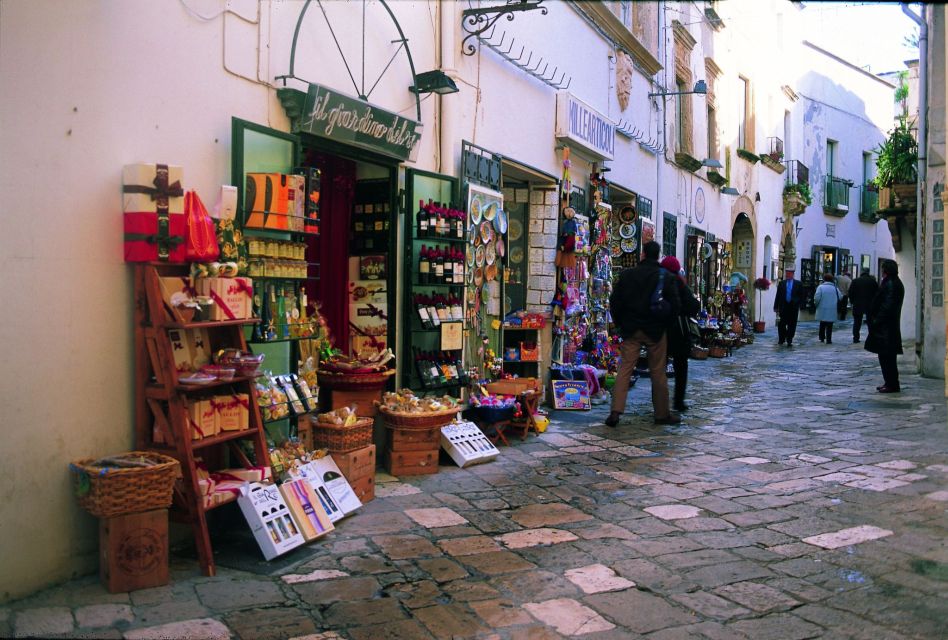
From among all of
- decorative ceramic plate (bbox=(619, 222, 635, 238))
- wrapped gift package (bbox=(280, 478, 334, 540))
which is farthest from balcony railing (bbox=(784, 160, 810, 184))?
wrapped gift package (bbox=(280, 478, 334, 540))

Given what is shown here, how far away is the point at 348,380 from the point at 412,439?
64 cm

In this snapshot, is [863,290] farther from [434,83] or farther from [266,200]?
[266,200]

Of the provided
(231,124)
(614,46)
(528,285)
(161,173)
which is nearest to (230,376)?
(161,173)

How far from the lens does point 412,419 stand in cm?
575

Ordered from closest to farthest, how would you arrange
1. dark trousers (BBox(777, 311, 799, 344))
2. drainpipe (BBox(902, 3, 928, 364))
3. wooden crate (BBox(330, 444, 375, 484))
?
wooden crate (BBox(330, 444, 375, 484))
drainpipe (BBox(902, 3, 928, 364))
dark trousers (BBox(777, 311, 799, 344))

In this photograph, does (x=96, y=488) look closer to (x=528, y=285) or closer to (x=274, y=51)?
(x=274, y=51)

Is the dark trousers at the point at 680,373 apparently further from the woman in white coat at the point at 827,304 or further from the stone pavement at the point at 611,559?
the woman in white coat at the point at 827,304

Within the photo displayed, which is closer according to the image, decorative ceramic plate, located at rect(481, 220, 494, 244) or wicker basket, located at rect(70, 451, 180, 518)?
wicker basket, located at rect(70, 451, 180, 518)

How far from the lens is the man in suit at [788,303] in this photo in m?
16.8

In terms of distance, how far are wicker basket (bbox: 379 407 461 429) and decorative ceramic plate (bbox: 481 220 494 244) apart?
2214mm

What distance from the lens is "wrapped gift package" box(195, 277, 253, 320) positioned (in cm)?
418

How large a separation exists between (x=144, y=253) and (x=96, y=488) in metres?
1.13

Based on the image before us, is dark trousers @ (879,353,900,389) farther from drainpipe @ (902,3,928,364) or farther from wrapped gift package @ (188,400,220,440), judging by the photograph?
wrapped gift package @ (188,400,220,440)

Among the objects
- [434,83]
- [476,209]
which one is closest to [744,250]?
[476,209]
